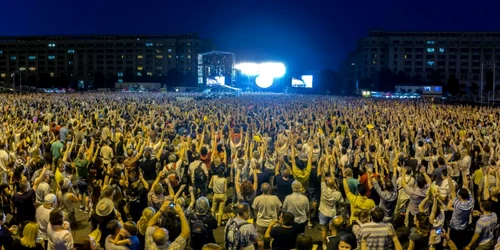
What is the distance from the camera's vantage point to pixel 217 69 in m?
72.8

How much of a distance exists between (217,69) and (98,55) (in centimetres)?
8033

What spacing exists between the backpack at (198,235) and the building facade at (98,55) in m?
132

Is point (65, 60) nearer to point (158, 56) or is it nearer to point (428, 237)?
point (158, 56)

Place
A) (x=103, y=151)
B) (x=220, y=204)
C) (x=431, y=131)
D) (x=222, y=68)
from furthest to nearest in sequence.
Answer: (x=222, y=68), (x=431, y=131), (x=103, y=151), (x=220, y=204)

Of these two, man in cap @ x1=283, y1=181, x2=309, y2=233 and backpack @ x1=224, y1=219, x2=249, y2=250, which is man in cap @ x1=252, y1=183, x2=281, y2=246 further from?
backpack @ x1=224, y1=219, x2=249, y2=250

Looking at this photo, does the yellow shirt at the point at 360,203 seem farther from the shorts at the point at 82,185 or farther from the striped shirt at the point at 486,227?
the shorts at the point at 82,185

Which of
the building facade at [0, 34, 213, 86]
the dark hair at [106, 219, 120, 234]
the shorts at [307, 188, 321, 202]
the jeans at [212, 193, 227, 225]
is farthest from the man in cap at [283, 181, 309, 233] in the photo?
the building facade at [0, 34, 213, 86]

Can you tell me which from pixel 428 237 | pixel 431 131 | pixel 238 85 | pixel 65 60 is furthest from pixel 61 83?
pixel 428 237

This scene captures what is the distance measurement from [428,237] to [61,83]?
419 ft

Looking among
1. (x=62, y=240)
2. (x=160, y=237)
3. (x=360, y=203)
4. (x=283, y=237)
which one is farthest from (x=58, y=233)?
(x=360, y=203)

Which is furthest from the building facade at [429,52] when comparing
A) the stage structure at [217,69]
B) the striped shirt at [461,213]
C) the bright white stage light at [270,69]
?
the striped shirt at [461,213]

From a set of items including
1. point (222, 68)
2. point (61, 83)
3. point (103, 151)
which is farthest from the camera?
point (61, 83)

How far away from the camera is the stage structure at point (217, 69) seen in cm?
7269

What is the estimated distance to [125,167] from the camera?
876 centimetres
